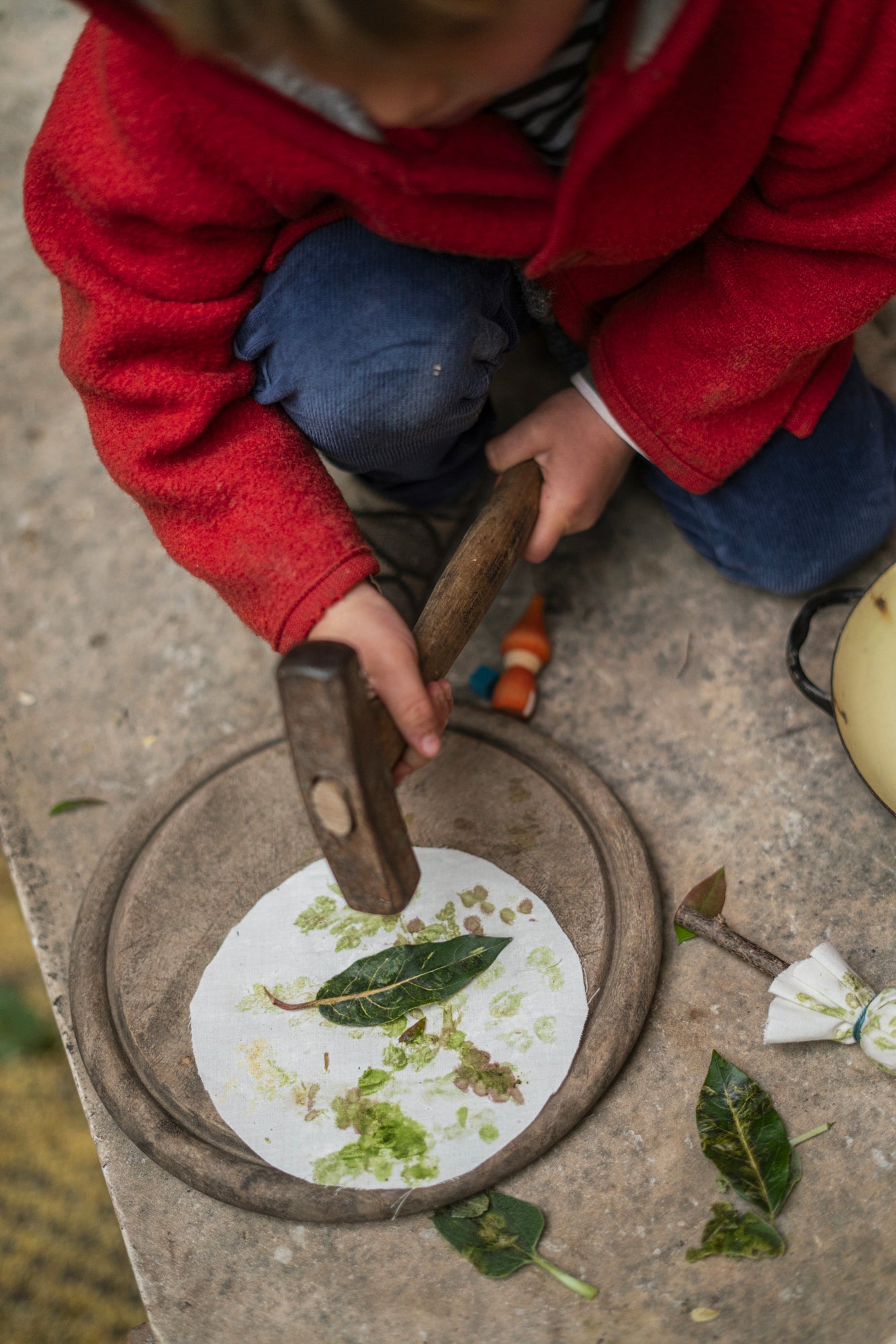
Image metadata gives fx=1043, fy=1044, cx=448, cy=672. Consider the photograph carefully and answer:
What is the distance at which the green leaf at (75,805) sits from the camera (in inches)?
38.7

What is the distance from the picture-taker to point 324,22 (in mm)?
461

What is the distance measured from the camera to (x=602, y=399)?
91 centimetres

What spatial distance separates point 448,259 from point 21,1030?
81 centimetres

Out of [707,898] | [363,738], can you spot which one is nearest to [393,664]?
[363,738]

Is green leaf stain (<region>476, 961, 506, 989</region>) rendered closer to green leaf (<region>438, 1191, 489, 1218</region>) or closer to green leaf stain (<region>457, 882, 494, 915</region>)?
green leaf stain (<region>457, 882, 494, 915</region>)

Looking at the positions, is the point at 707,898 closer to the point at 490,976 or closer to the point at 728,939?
the point at 728,939

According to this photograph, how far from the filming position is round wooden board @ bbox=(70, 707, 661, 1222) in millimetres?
744

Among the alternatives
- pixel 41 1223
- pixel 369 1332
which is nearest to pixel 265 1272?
pixel 369 1332

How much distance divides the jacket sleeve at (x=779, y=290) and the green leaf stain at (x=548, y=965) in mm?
415

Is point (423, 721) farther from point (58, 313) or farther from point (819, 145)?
point (58, 313)

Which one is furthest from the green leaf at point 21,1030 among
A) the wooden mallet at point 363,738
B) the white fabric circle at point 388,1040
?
the wooden mallet at point 363,738

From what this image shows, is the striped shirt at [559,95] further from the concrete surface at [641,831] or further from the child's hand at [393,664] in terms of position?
the concrete surface at [641,831]

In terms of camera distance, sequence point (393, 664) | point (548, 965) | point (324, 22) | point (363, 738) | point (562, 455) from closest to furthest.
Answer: point (324, 22), point (363, 738), point (393, 664), point (548, 965), point (562, 455)

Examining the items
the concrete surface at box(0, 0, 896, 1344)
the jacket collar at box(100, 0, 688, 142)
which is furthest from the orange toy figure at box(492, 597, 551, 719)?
the jacket collar at box(100, 0, 688, 142)
